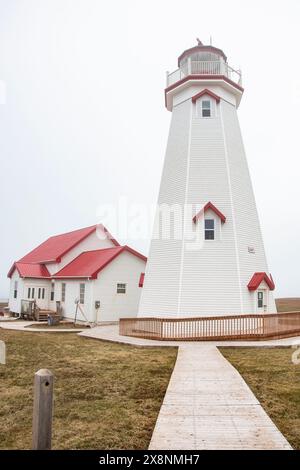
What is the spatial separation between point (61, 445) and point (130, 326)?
13.2m

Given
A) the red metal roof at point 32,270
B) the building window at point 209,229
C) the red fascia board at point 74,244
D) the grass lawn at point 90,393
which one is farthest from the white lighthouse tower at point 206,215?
the red metal roof at point 32,270

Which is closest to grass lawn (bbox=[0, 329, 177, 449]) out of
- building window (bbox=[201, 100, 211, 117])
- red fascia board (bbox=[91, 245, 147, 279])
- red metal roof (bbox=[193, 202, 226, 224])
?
red metal roof (bbox=[193, 202, 226, 224])

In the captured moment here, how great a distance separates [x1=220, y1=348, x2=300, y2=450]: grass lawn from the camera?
6.21 m

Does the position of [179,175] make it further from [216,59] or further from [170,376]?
[170,376]

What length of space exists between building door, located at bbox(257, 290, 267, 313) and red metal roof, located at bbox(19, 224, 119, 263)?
16246mm

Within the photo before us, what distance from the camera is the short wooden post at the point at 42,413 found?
4.14m

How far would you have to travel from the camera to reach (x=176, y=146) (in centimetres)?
2117

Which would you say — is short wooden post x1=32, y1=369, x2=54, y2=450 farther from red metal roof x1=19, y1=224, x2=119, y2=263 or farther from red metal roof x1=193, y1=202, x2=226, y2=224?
red metal roof x1=19, y1=224, x2=119, y2=263

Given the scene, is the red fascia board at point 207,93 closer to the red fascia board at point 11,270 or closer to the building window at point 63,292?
the building window at point 63,292

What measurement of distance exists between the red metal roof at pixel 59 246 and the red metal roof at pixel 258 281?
53.4 ft

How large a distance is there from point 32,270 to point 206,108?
18.0m

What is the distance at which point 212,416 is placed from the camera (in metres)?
6.33
